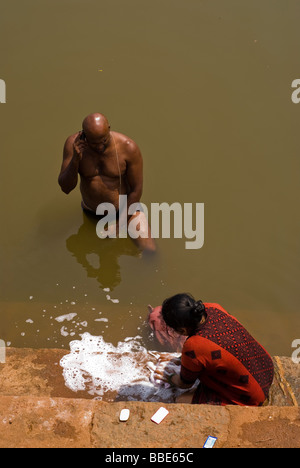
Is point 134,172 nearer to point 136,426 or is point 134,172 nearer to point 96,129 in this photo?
point 96,129

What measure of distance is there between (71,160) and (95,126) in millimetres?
463

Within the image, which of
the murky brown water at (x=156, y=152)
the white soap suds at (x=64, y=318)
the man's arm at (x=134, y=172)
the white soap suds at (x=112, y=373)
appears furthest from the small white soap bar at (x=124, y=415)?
the man's arm at (x=134, y=172)

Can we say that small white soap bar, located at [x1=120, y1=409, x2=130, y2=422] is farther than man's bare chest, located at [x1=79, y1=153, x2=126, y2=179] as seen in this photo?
No

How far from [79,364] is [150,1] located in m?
5.44

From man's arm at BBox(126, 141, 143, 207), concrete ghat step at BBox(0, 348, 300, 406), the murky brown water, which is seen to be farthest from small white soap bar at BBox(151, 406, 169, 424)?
man's arm at BBox(126, 141, 143, 207)

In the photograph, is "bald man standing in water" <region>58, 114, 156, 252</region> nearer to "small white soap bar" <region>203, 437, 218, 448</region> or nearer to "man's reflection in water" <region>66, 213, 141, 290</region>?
"man's reflection in water" <region>66, 213, 141, 290</region>

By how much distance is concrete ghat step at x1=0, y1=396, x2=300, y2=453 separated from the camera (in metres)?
2.64

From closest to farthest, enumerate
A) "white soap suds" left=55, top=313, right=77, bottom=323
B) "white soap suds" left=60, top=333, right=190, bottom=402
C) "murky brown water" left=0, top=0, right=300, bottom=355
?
"white soap suds" left=60, top=333, right=190, bottom=402
"white soap suds" left=55, top=313, right=77, bottom=323
"murky brown water" left=0, top=0, right=300, bottom=355

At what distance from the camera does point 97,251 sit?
16.1ft

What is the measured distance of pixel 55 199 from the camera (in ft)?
17.2

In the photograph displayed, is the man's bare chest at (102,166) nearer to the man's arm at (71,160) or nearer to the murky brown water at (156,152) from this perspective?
the man's arm at (71,160)

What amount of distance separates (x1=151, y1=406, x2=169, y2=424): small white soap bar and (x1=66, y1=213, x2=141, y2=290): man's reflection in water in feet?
6.65

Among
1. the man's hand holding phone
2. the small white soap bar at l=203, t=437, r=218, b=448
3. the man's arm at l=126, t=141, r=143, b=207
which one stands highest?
the man's hand holding phone

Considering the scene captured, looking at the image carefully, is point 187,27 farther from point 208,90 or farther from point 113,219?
point 113,219
